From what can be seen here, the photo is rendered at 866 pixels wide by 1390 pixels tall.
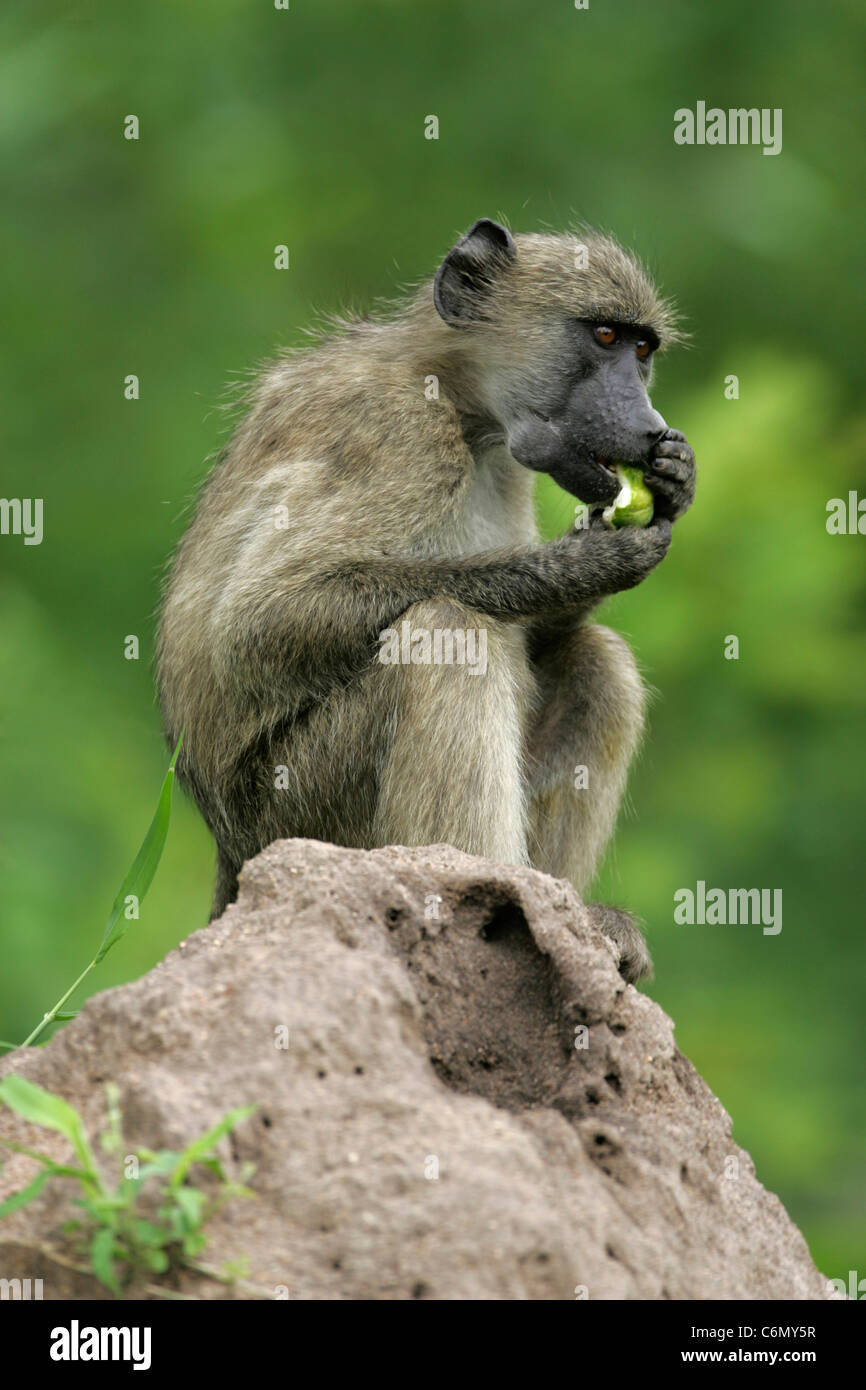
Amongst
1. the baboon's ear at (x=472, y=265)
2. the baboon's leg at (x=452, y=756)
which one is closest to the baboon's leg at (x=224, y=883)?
the baboon's leg at (x=452, y=756)

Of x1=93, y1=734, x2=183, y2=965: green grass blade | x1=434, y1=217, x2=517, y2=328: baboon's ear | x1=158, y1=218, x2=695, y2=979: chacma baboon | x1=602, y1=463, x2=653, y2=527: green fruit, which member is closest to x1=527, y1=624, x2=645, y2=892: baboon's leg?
x1=158, y1=218, x2=695, y2=979: chacma baboon

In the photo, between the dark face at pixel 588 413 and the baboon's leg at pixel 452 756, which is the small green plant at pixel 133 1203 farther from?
the dark face at pixel 588 413

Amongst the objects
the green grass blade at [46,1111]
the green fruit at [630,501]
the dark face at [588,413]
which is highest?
the dark face at [588,413]

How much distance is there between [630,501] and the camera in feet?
26.7

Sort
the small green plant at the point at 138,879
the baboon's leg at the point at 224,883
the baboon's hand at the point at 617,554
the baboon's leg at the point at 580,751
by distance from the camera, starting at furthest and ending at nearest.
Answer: the baboon's leg at the point at 580,751, the baboon's leg at the point at 224,883, the baboon's hand at the point at 617,554, the small green plant at the point at 138,879

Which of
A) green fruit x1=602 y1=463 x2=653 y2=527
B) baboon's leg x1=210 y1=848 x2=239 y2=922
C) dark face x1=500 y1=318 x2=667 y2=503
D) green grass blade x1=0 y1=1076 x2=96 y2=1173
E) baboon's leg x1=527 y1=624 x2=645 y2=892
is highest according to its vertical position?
dark face x1=500 y1=318 x2=667 y2=503

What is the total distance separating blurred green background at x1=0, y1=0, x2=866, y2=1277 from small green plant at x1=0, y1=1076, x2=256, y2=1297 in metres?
9.01

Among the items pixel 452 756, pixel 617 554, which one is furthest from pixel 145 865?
pixel 617 554

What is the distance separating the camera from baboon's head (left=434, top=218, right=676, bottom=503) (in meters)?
8.33

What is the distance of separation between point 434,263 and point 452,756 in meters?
7.56

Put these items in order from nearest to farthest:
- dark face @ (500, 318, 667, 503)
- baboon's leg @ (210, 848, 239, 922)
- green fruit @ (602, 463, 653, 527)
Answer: green fruit @ (602, 463, 653, 527) → dark face @ (500, 318, 667, 503) → baboon's leg @ (210, 848, 239, 922)

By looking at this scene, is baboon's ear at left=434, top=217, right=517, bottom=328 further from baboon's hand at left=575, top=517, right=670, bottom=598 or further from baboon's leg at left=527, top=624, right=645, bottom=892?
baboon's leg at left=527, top=624, right=645, bottom=892

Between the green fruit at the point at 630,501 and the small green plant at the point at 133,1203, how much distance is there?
4408mm

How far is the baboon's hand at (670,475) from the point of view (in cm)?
812
